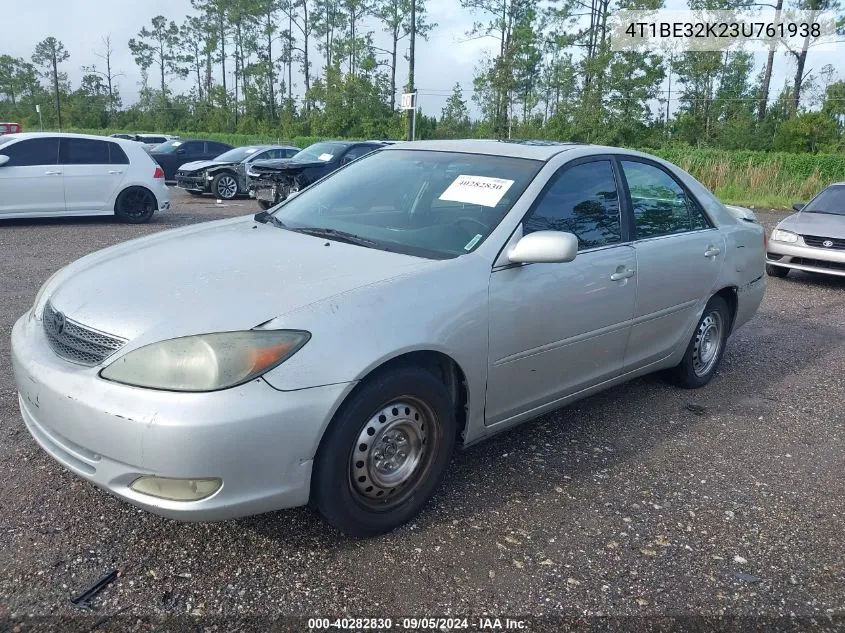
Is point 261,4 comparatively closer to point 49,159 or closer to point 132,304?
point 49,159

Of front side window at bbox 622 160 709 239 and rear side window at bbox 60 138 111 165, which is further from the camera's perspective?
rear side window at bbox 60 138 111 165

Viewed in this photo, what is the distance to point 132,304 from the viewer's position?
282 centimetres

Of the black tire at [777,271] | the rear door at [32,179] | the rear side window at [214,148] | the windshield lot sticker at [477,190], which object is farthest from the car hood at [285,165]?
the windshield lot sticker at [477,190]

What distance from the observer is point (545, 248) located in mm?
3295

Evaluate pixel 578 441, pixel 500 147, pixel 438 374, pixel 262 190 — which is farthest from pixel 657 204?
pixel 262 190

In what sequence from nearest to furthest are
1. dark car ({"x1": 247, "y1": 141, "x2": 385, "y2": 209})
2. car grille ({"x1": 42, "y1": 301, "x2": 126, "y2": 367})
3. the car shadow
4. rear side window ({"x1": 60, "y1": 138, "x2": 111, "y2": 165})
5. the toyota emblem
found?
1. car grille ({"x1": 42, "y1": 301, "x2": 126, "y2": 367})
2. the toyota emblem
3. the car shadow
4. rear side window ({"x1": 60, "y1": 138, "x2": 111, "y2": 165})
5. dark car ({"x1": 247, "y1": 141, "x2": 385, "y2": 209})

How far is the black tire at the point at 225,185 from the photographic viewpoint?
17.8 metres

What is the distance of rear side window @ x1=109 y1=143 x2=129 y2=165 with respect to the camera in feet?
40.1

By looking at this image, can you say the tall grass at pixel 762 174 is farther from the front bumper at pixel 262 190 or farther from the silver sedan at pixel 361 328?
the silver sedan at pixel 361 328

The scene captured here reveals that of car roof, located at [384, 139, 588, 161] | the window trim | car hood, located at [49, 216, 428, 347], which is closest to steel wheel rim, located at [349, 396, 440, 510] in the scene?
car hood, located at [49, 216, 428, 347]

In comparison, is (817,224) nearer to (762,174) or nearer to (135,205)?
(135,205)

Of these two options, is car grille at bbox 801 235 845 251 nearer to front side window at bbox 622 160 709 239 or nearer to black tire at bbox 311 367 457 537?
front side window at bbox 622 160 709 239

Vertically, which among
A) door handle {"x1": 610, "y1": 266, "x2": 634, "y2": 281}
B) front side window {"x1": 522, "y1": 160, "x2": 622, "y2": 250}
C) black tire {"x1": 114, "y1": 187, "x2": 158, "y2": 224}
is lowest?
black tire {"x1": 114, "y1": 187, "x2": 158, "y2": 224}

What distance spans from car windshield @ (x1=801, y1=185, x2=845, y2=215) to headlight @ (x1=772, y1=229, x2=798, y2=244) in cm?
83
